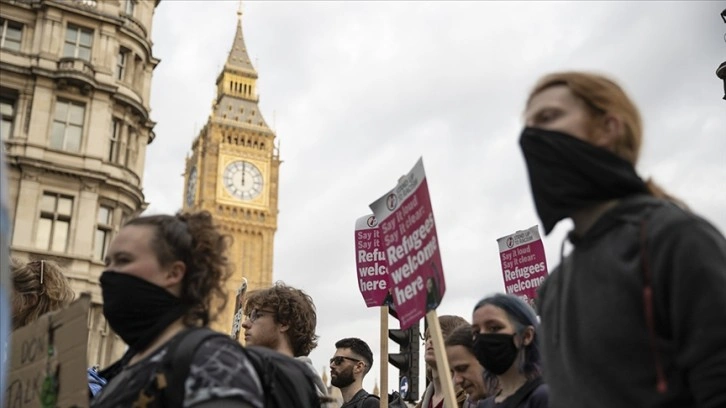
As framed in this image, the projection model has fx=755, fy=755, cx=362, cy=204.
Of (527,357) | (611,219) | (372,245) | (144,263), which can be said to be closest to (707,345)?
(611,219)

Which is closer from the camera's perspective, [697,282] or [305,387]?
[697,282]

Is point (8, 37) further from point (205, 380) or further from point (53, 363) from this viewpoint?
point (205, 380)

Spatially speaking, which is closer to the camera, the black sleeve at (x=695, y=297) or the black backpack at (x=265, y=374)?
the black sleeve at (x=695, y=297)

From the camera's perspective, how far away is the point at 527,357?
144 inches

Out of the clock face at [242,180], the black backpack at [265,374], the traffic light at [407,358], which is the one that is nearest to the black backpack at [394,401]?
the traffic light at [407,358]

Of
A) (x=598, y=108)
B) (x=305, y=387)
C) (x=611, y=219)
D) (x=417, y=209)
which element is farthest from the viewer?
(x=417, y=209)

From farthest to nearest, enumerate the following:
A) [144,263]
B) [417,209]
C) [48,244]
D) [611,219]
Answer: [48,244], [417,209], [144,263], [611,219]

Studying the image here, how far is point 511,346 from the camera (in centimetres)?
360

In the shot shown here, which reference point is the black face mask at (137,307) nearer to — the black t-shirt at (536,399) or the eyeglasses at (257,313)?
the eyeglasses at (257,313)

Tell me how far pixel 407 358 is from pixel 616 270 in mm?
6510

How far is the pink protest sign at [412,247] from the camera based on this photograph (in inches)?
162

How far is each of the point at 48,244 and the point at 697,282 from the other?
21.8m

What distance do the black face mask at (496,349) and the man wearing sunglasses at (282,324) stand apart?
0.90 meters

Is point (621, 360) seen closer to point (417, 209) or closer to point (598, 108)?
point (598, 108)
